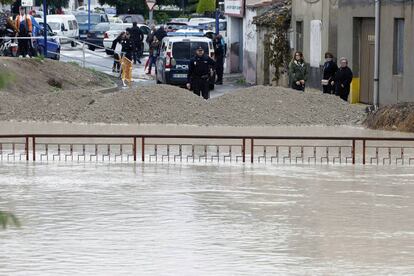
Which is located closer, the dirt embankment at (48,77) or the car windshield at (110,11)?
the dirt embankment at (48,77)

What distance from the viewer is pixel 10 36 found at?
1762 inches

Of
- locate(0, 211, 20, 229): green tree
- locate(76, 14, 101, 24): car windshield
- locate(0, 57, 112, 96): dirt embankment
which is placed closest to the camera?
locate(0, 211, 20, 229): green tree

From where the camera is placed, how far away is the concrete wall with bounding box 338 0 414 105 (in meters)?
32.4

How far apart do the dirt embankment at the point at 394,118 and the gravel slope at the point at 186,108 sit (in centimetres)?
71

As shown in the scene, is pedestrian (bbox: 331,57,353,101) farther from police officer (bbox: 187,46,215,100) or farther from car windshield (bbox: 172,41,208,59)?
car windshield (bbox: 172,41,208,59)

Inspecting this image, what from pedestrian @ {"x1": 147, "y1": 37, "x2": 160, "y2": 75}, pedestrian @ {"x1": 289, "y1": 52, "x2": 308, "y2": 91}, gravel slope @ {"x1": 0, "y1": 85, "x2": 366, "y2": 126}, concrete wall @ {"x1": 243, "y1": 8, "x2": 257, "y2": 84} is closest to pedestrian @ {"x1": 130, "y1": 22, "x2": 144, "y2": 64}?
pedestrian @ {"x1": 147, "y1": 37, "x2": 160, "y2": 75}

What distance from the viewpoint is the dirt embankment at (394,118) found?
28.6 meters

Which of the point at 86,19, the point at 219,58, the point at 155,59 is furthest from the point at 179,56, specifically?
the point at 86,19

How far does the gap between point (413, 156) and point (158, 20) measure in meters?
73.0

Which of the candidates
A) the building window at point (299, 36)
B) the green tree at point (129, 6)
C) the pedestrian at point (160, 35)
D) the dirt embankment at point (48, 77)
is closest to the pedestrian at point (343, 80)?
the dirt embankment at point (48, 77)

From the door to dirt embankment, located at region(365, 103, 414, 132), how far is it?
229 inches

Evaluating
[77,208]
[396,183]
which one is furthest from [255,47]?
[77,208]

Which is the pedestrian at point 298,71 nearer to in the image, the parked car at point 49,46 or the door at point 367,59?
the door at point 367,59

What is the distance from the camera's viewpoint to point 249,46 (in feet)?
160
